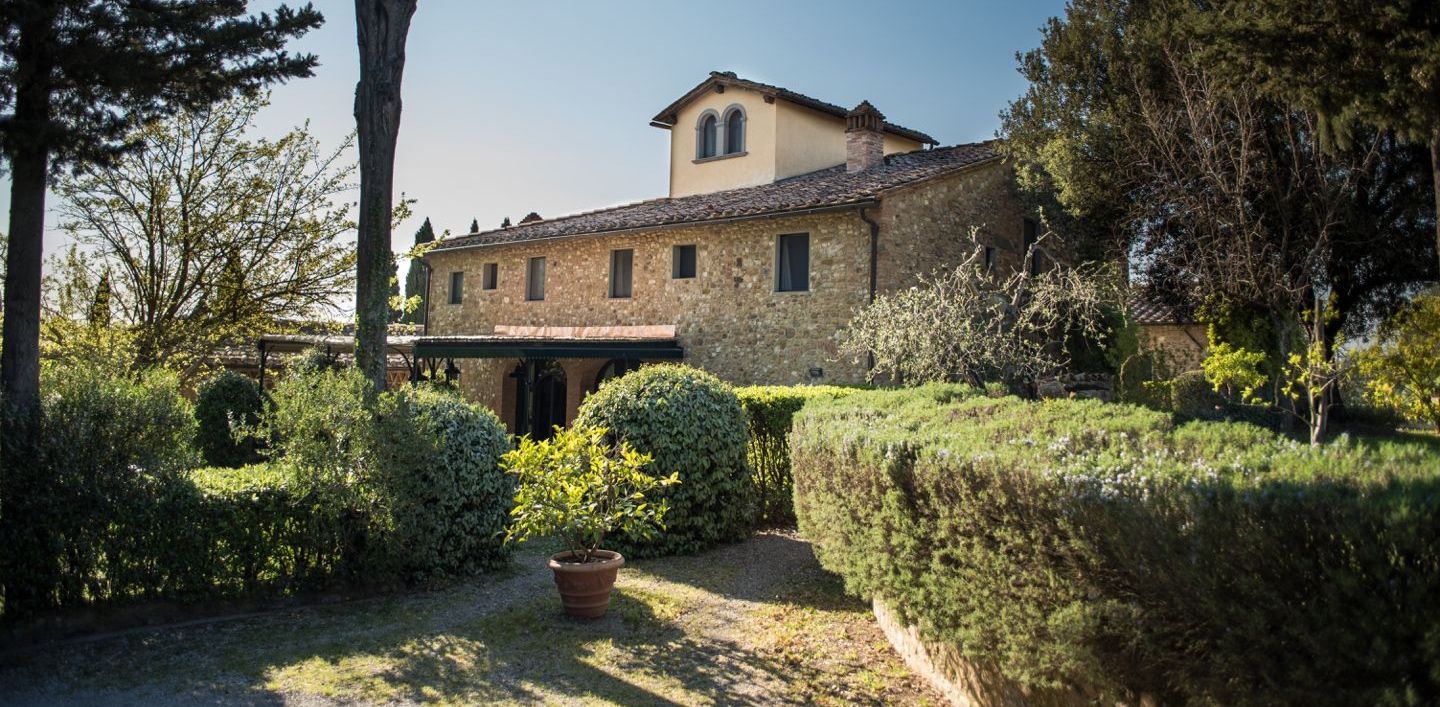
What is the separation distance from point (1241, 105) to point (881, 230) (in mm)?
6316

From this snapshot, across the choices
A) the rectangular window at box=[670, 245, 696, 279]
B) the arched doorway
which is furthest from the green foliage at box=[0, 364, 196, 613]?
the arched doorway

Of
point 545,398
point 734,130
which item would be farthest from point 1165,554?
point 545,398

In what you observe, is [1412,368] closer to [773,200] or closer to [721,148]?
[773,200]

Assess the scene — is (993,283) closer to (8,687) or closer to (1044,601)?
(1044,601)

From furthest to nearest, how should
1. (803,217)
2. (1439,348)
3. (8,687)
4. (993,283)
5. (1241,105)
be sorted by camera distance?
(993,283) < (803,217) < (1241,105) < (1439,348) < (8,687)

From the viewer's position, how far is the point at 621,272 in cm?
2061

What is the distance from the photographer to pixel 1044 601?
12.1 ft

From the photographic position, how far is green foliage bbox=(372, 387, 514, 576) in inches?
275

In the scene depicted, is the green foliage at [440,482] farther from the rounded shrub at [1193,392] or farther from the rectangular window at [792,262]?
the rounded shrub at [1193,392]

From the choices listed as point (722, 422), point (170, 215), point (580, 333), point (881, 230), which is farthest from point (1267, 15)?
point (580, 333)

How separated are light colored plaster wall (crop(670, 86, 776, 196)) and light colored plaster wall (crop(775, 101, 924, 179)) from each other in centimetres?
22

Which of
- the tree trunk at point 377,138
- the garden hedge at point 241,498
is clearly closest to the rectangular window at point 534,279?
the tree trunk at point 377,138

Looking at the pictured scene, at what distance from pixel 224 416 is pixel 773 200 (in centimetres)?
1043

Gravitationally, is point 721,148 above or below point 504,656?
above
